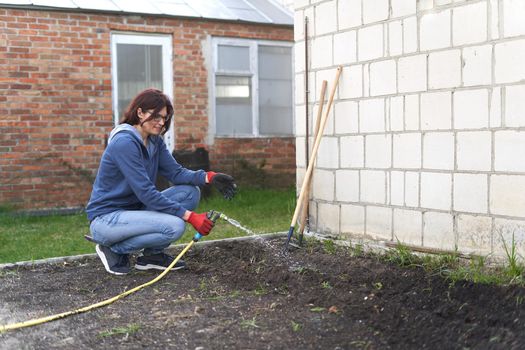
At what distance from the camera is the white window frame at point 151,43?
10047mm

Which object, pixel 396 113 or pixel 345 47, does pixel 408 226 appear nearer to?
pixel 396 113

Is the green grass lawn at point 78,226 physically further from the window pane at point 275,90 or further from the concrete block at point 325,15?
the concrete block at point 325,15

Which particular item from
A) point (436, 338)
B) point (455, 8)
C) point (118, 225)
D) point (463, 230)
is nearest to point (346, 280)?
point (463, 230)

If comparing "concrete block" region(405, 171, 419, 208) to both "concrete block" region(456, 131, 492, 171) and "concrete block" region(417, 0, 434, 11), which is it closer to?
"concrete block" region(456, 131, 492, 171)

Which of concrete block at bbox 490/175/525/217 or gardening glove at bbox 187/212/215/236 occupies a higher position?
concrete block at bbox 490/175/525/217

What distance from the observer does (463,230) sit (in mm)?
4672

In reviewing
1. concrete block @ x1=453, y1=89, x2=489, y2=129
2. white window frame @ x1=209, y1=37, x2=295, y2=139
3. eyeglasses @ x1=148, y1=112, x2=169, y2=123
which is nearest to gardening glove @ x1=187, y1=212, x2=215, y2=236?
eyeglasses @ x1=148, y1=112, x2=169, y2=123

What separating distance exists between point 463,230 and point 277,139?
704cm

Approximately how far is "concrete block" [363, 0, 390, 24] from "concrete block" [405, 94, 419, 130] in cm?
70

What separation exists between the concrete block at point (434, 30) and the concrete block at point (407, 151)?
65 centimetres

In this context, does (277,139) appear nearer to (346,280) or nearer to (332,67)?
(332,67)

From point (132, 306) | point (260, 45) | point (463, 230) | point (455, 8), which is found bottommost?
point (132, 306)

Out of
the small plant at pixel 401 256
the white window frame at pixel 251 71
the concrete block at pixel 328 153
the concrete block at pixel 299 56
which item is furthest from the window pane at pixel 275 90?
the small plant at pixel 401 256

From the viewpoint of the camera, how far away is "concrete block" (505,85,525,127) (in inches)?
167
